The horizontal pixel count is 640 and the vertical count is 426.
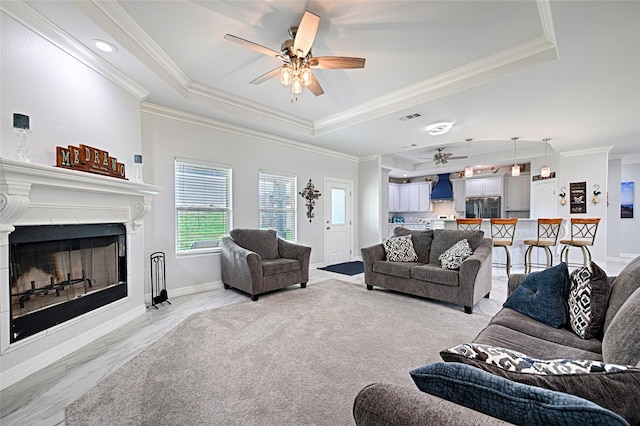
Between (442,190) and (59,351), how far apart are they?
31.0ft

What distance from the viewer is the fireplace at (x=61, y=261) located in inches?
79.5

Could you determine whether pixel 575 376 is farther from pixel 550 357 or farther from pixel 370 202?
pixel 370 202

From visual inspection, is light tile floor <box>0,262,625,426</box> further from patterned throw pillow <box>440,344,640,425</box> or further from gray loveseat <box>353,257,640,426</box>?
patterned throw pillow <box>440,344,640,425</box>

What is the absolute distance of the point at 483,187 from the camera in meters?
8.38

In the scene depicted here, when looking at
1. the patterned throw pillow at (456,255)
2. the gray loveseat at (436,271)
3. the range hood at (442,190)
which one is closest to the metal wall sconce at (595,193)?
the range hood at (442,190)

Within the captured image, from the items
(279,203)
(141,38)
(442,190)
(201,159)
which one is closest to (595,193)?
(442,190)

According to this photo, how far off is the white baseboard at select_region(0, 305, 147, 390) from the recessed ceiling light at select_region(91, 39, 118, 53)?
266cm

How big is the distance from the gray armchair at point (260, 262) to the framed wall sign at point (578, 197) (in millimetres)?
6476

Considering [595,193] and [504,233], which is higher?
[595,193]

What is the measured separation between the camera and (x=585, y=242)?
491 centimetres

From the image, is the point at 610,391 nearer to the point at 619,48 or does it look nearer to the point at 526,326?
the point at 526,326

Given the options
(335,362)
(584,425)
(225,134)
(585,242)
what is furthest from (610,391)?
(585,242)

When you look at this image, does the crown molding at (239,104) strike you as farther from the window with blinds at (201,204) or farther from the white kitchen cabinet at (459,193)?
the white kitchen cabinet at (459,193)

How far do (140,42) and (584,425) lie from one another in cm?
382
